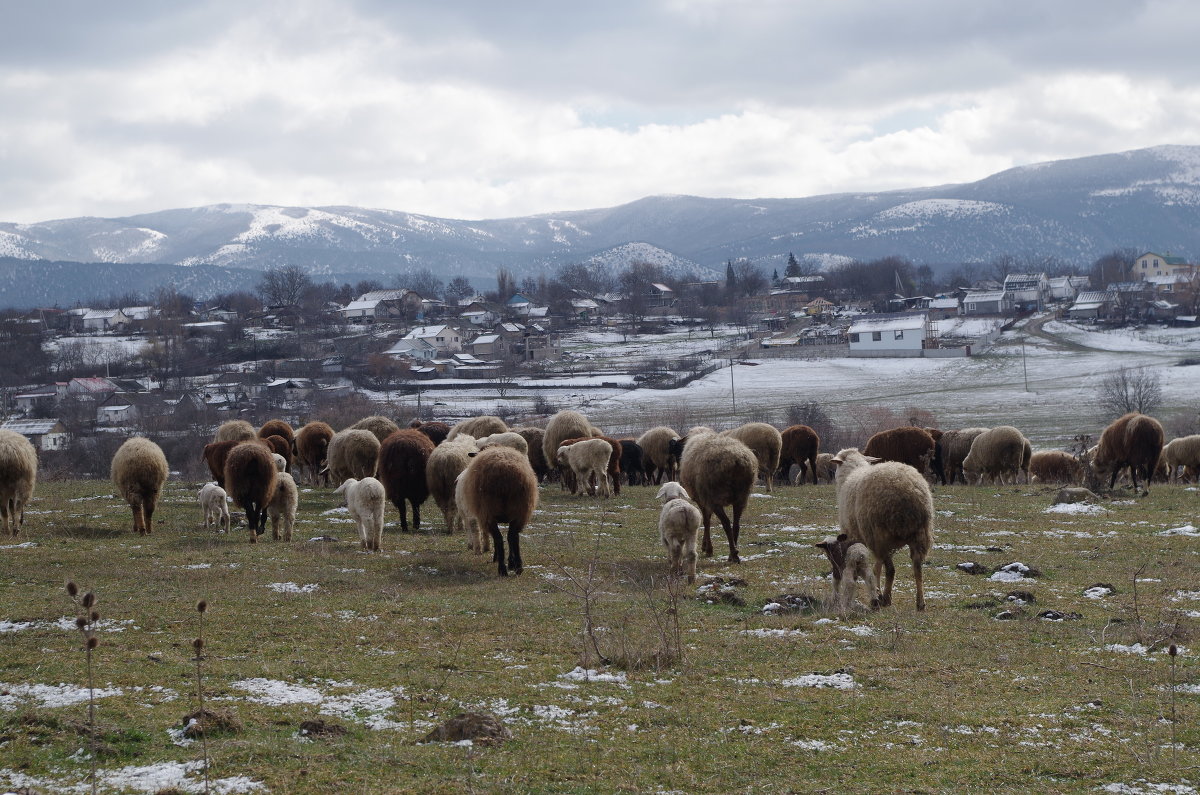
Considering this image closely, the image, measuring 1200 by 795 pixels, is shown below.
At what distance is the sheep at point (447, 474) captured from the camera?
68.4 ft

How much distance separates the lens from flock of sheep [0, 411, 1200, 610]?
14.3 meters

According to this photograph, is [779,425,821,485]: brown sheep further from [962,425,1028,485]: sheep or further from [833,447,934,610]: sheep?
[833,447,934,610]: sheep

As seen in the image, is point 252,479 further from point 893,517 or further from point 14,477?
point 893,517

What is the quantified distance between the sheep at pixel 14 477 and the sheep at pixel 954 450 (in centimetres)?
2970

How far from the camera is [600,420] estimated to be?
7800cm

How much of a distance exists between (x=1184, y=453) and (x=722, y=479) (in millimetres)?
24026

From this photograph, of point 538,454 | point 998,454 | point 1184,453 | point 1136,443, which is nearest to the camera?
point 1136,443

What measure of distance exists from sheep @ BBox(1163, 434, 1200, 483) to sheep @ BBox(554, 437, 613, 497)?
65.8 ft

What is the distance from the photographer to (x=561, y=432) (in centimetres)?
3328

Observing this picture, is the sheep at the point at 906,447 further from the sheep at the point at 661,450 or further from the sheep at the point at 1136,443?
the sheep at the point at 661,450

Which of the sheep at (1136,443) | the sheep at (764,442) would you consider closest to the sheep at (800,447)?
the sheep at (764,442)

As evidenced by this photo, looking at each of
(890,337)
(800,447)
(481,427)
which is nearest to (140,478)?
(481,427)

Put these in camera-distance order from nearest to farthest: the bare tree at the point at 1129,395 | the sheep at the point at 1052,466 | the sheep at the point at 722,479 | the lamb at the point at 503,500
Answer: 1. the lamb at the point at 503,500
2. the sheep at the point at 722,479
3. the sheep at the point at 1052,466
4. the bare tree at the point at 1129,395

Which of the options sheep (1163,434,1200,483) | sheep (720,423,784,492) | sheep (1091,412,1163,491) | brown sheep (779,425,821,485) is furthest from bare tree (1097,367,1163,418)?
sheep (720,423,784,492)
